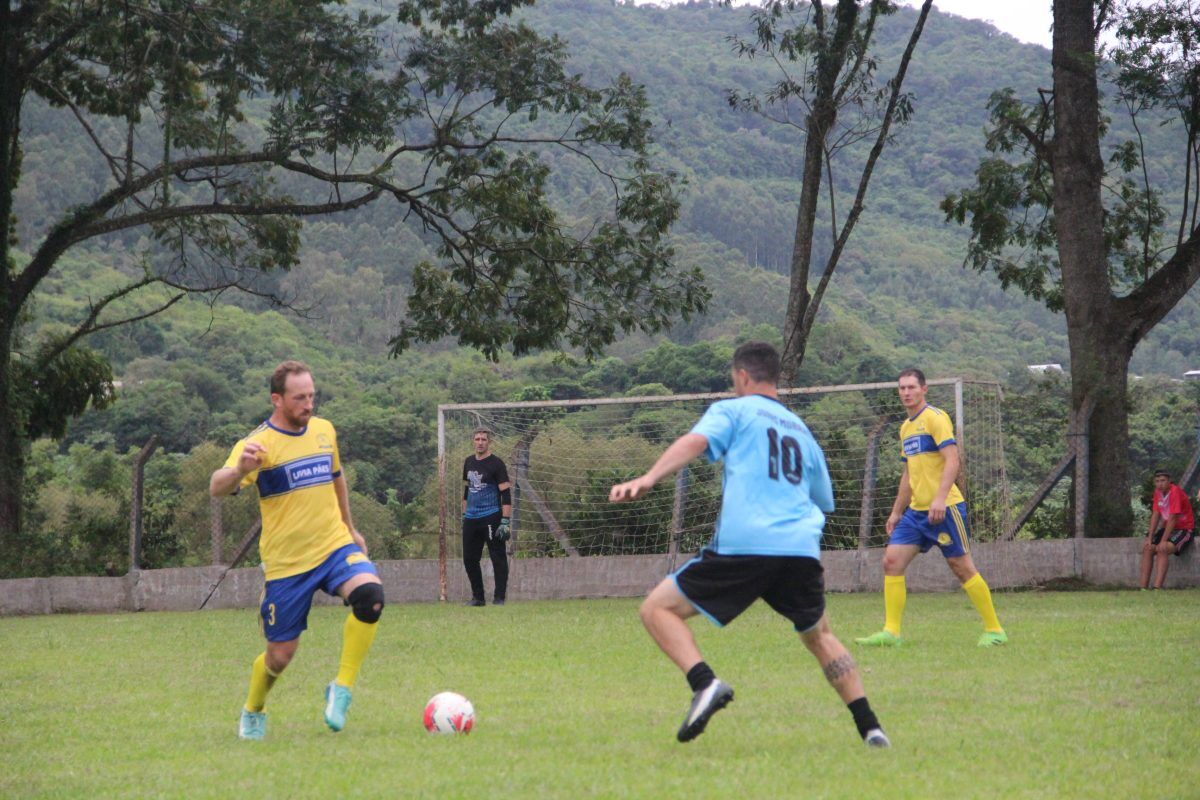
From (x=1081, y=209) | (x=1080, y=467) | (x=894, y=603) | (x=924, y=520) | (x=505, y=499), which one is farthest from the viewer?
(x=1081, y=209)

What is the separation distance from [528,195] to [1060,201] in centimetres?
870

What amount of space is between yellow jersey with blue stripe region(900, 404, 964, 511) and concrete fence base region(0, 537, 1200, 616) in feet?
22.2

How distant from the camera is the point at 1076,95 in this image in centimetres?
2041

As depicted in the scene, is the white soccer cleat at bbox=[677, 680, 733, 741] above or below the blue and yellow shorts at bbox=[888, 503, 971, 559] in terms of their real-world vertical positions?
above

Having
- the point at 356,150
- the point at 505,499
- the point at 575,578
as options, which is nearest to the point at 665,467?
the point at 505,499

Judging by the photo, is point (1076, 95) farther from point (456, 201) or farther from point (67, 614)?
point (67, 614)

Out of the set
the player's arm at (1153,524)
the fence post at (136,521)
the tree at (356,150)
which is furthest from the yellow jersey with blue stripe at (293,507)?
the tree at (356,150)

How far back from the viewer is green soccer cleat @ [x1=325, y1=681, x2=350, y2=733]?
23.9ft

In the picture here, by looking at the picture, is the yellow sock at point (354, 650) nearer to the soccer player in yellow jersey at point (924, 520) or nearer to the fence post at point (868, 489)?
the soccer player in yellow jersey at point (924, 520)

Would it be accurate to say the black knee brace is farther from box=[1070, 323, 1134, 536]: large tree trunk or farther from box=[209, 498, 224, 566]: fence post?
box=[1070, 323, 1134, 536]: large tree trunk

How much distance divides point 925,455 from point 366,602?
5.62 meters

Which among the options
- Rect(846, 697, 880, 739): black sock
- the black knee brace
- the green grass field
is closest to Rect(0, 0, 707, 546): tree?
the green grass field

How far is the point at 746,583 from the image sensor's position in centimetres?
631

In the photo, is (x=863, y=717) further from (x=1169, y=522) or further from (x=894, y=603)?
(x=1169, y=522)
